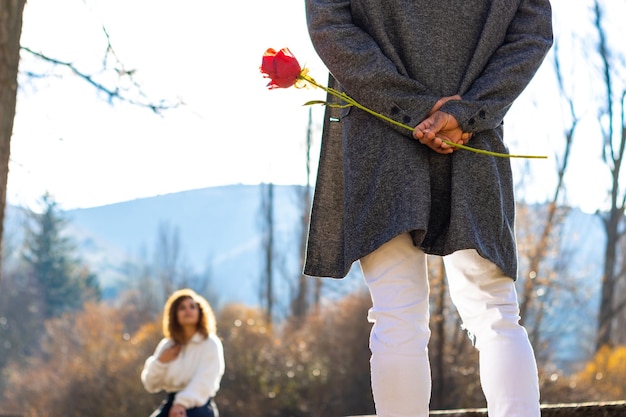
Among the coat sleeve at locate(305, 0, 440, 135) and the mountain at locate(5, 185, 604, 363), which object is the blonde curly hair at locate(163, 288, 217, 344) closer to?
the coat sleeve at locate(305, 0, 440, 135)

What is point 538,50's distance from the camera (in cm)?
255

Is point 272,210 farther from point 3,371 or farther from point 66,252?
point 66,252

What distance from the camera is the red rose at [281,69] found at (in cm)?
250

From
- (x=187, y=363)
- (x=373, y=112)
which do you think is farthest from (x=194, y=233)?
(x=373, y=112)

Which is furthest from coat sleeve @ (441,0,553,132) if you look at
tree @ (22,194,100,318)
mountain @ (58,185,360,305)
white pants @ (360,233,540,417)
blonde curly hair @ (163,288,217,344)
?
mountain @ (58,185,360,305)

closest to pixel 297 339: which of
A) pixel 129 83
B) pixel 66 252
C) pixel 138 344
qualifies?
pixel 138 344

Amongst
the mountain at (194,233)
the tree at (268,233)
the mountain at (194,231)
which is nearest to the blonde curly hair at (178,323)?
the tree at (268,233)

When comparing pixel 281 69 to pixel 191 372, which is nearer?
pixel 281 69

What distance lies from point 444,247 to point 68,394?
19.8 m

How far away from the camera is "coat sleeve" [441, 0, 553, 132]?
2.41m

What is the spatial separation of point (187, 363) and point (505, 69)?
4756 millimetres

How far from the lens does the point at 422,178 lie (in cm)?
238

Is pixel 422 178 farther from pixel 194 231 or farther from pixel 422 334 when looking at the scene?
pixel 194 231

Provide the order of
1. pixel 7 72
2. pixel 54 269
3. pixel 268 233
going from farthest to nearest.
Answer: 1. pixel 54 269
2. pixel 268 233
3. pixel 7 72
